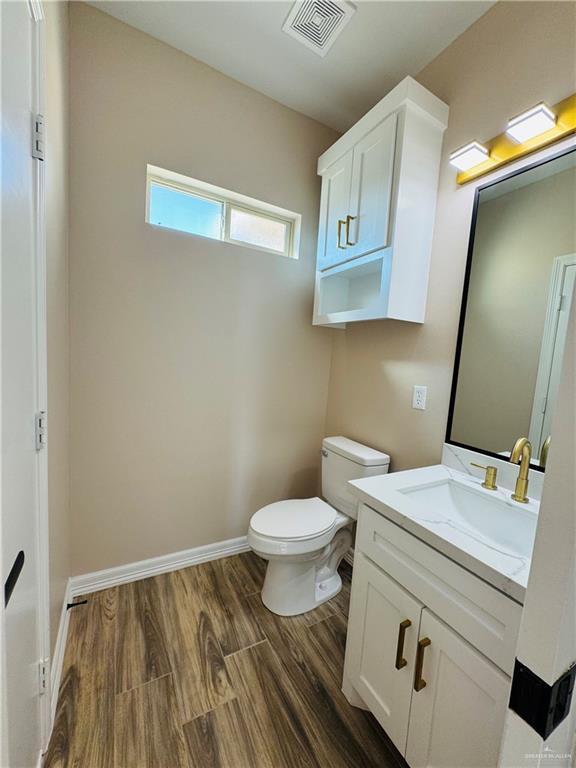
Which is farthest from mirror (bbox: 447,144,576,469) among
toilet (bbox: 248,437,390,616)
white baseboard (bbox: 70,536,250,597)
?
white baseboard (bbox: 70,536,250,597)

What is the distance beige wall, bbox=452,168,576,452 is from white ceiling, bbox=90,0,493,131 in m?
0.88

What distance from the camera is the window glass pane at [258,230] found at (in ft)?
6.42

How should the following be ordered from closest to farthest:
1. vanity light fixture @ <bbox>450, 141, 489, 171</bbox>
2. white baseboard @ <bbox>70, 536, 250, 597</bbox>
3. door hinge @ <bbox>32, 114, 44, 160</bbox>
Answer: door hinge @ <bbox>32, 114, 44, 160</bbox>
vanity light fixture @ <bbox>450, 141, 489, 171</bbox>
white baseboard @ <bbox>70, 536, 250, 597</bbox>

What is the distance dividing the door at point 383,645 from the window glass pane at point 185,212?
1.88 m

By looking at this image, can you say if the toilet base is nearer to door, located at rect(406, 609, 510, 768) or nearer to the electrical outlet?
door, located at rect(406, 609, 510, 768)

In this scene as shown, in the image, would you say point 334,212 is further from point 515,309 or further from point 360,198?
point 515,309

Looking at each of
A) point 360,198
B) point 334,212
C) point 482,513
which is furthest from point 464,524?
point 334,212

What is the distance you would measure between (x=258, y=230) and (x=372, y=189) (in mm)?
788

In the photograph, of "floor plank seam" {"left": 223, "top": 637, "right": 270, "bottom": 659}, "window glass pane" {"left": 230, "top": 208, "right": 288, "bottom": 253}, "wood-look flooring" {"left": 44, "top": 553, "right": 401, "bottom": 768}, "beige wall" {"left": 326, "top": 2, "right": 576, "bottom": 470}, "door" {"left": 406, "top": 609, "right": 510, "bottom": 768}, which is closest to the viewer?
"door" {"left": 406, "top": 609, "right": 510, "bottom": 768}

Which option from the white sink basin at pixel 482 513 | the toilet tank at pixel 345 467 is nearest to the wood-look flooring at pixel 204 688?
the toilet tank at pixel 345 467

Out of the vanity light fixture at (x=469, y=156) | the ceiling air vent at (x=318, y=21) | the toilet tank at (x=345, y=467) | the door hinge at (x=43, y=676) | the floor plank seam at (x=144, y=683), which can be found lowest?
the floor plank seam at (x=144, y=683)

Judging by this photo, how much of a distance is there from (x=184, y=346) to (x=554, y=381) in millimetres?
1689

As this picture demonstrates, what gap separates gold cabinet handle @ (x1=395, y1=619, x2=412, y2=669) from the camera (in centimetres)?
93

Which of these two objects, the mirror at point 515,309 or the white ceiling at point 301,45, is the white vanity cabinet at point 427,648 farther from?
the white ceiling at point 301,45
